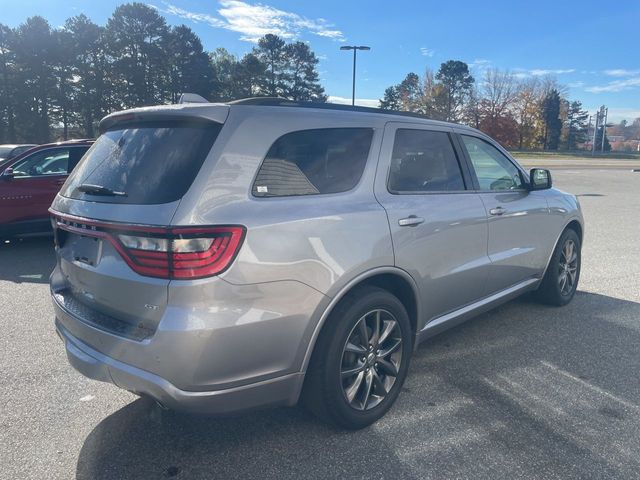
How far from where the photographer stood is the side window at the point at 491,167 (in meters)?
3.86

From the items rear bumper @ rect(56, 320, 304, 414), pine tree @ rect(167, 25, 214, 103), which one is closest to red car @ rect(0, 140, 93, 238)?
rear bumper @ rect(56, 320, 304, 414)

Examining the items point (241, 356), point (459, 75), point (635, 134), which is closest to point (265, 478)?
point (241, 356)

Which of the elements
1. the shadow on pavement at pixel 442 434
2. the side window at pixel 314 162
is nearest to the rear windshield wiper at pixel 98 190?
the side window at pixel 314 162

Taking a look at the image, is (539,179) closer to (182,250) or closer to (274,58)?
(182,250)

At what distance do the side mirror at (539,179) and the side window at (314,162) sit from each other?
2061 mm

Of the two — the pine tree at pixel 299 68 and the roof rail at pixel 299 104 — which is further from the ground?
the pine tree at pixel 299 68

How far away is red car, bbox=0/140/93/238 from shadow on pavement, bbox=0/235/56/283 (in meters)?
0.35

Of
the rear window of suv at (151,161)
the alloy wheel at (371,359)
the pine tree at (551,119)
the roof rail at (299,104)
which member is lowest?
the alloy wheel at (371,359)

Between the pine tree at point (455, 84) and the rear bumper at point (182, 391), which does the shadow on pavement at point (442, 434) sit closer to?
the rear bumper at point (182, 391)

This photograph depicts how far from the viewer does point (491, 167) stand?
13.5 ft

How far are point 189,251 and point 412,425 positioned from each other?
1699mm

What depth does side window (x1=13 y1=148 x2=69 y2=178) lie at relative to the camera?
7867 millimetres

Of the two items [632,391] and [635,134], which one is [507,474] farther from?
[635,134]

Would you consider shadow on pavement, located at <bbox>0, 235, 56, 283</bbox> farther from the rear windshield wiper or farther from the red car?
the rear windshield wiper
